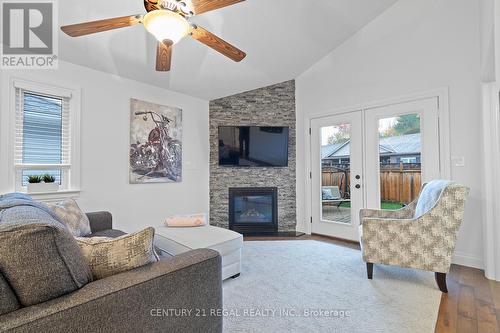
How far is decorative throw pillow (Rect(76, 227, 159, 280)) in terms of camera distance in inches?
41.3

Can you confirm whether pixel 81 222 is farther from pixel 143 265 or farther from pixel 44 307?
pixel 44 307

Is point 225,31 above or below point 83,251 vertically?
above

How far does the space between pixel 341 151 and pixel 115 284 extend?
3740 millimetres

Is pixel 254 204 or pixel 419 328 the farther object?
pixel 254 204

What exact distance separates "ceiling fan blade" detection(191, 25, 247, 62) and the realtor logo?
146cm

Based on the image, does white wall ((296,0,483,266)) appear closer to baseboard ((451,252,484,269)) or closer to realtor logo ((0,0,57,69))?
baseboard ((451,252,484,269))

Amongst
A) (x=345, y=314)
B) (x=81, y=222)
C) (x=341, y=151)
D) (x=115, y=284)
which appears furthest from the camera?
(x=341, y=151)

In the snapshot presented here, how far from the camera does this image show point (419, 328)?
1757mm

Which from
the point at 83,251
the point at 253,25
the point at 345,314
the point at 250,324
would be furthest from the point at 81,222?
the point at 253,25

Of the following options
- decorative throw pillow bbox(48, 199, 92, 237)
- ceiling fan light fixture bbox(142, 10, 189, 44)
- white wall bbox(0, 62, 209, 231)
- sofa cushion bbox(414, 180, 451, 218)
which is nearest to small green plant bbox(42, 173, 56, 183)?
white wall bbox(0, 62, 209, 231)

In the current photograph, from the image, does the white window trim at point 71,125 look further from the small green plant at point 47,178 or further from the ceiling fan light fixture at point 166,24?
the ceiling fan light fixture at point 166,24

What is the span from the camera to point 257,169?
4.66m

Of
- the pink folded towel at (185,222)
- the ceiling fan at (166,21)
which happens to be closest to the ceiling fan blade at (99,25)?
the ceiling fan at (166,21)

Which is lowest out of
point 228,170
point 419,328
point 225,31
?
point 419,328
